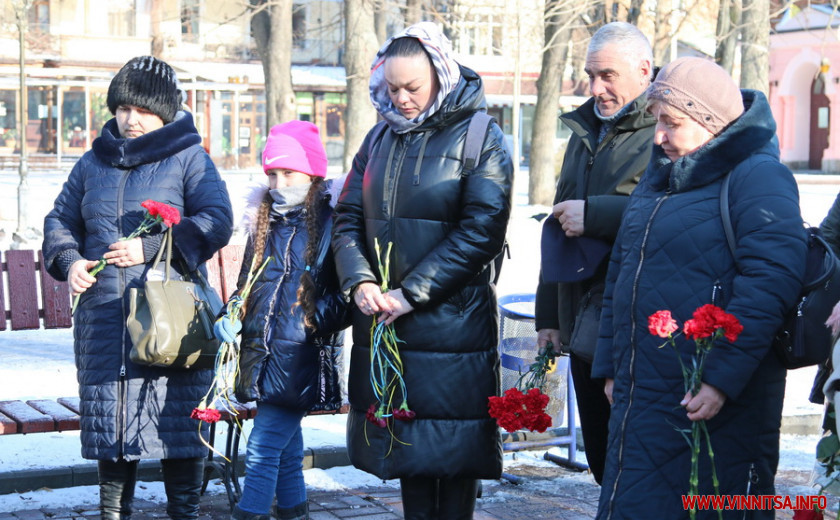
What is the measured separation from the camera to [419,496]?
4078 millimetres

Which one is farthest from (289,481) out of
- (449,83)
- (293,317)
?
(449,83)

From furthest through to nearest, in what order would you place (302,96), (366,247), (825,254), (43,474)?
1. (302,96)
2. (43,474)
3. (366,247)
4. (825,254)

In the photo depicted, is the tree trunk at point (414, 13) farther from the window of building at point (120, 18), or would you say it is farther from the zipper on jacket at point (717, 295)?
the window of building at point (120, 18)

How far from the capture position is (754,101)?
351cm

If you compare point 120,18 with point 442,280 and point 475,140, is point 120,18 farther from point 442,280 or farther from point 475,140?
point 442,280

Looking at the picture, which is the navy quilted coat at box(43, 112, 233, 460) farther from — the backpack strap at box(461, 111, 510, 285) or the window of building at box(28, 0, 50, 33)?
the window of building at box(28, 0, 50, 33)

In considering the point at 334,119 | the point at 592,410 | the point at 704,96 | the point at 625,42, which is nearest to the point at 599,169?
the point at 625,42

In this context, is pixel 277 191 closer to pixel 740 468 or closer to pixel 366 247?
pixel 366 247

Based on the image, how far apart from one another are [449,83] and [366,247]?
68 cm

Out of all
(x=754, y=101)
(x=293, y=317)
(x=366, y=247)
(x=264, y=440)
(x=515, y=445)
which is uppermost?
(x=754, y=101)

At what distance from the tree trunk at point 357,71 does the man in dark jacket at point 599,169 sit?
1316cm

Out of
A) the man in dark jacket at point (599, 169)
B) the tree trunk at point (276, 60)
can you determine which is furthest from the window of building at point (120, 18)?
the man in dark jacket at point (599, 169)

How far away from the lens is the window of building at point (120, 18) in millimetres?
41562

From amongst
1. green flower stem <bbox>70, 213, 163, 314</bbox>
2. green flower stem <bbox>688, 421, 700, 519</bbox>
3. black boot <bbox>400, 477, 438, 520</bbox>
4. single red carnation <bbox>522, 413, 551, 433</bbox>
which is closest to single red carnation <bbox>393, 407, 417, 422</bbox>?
black boot <bbox>400, 477, 438, 520</bbox>
